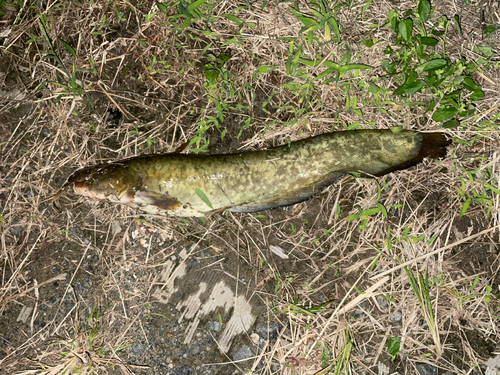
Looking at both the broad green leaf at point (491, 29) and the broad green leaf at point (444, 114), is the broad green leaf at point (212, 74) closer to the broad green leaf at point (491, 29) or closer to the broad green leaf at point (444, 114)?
the broad green leaf at point (444, 114)

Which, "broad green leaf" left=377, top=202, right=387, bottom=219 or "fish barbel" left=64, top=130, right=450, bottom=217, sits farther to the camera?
"broad green leaf" left=377, top=202, right=387, bottom=219

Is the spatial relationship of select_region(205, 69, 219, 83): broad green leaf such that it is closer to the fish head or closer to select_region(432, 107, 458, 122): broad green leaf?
the fish head

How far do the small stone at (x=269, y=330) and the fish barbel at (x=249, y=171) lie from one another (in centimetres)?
118

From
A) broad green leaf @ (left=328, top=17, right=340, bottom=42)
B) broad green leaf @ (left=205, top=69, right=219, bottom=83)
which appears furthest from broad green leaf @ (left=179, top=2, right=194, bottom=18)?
broad green leaf @ (left=328, top=17, right=340, bottom=42)

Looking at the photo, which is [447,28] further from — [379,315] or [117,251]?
[117,251]

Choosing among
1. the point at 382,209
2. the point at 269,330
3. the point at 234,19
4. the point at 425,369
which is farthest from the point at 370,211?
the point at 234,19

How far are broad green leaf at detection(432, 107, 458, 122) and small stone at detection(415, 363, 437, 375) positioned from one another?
7.22 feet

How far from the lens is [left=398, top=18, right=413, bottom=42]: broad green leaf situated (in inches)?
107

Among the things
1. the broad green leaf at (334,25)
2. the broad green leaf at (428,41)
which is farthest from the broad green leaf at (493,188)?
the broad green leaf at (334,25)

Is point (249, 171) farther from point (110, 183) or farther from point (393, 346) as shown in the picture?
point (393, 346)

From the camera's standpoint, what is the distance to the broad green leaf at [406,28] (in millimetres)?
2713

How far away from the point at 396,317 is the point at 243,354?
1443 mm

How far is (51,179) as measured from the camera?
124 inches

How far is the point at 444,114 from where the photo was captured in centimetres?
273
